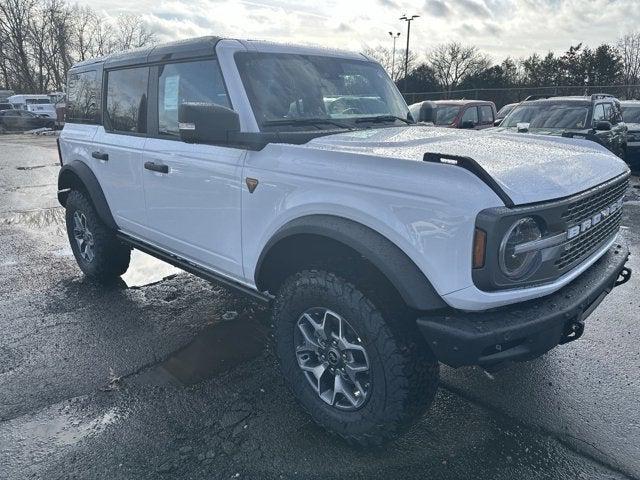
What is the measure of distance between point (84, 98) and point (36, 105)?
106ft

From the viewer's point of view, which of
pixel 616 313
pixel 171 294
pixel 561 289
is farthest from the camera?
pixel 171 294

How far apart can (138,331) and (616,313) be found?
3964mm

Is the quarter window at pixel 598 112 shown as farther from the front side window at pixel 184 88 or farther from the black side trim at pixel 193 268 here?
the black side trim at pixel 193 268

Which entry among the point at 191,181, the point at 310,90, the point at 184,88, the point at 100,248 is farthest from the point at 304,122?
the point at 100,248

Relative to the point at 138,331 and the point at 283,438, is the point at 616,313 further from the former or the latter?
the point at 138,331

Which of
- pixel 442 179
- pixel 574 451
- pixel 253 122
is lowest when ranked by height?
pixel 574 451

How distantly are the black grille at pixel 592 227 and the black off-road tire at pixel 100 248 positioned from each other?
3.79 meters

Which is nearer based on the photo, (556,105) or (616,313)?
(616,313)

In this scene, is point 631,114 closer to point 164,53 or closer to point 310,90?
point 310,90

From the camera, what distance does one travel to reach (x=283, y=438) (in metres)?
2.65

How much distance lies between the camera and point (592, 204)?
99.2 inches

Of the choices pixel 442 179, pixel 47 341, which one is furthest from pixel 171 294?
pixel 442 179

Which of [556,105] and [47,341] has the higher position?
[556,105]

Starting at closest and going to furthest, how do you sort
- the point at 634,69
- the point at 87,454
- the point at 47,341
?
the point at 87,454 → the point at 47,341 → the point at 634,69
